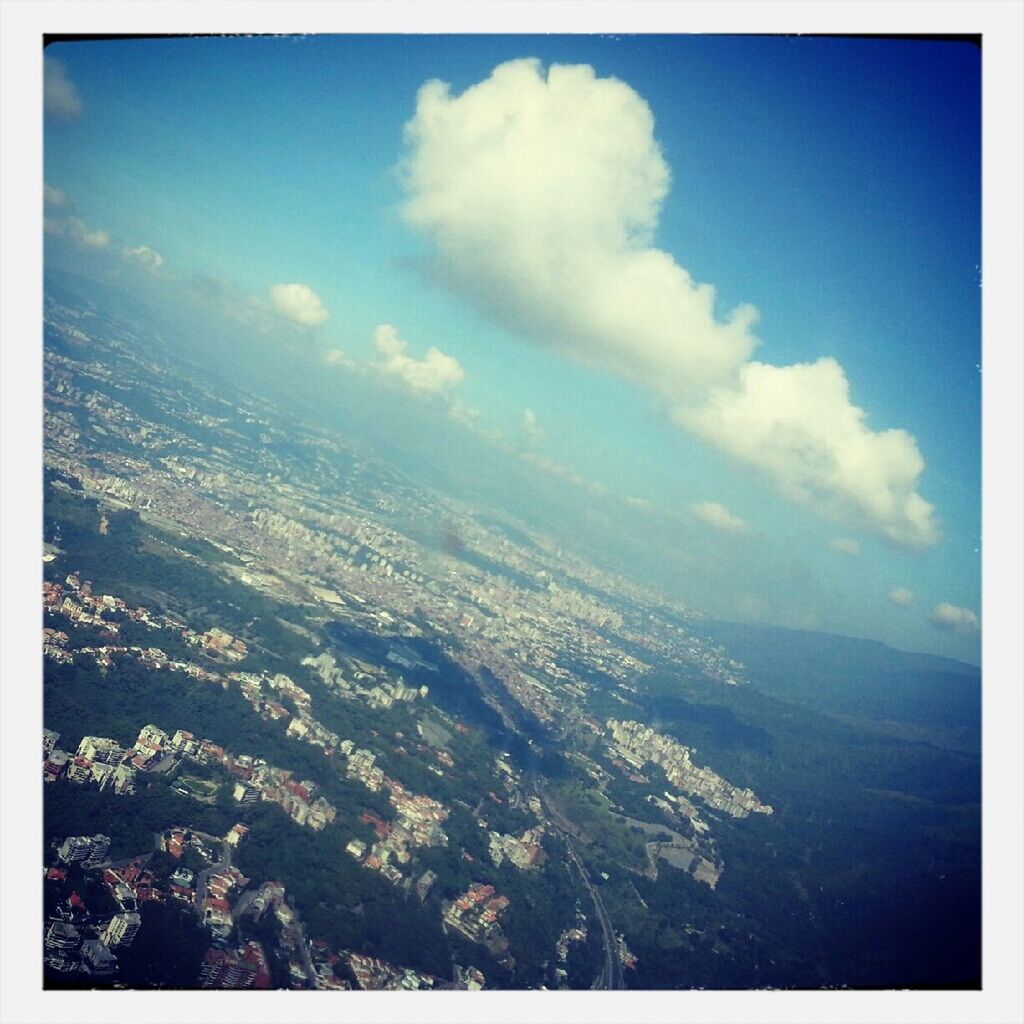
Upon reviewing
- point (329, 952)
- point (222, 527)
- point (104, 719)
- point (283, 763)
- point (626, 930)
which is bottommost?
point (626, 930)

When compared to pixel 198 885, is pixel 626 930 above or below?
below

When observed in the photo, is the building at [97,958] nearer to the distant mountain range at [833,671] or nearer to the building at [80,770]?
the building at [80,770]

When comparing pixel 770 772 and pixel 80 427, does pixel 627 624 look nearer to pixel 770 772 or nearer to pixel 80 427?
pixel 770 772

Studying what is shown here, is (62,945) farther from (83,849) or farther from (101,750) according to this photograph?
(101,750)

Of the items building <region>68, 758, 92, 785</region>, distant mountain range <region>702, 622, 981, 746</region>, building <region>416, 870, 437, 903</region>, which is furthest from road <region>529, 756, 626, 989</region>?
distant mountain range <region>702, 622, 981, 746</region>

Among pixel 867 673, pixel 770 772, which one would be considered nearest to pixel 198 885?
pixel 770 772

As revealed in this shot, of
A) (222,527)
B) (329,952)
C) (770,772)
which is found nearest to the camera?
(329,952)
